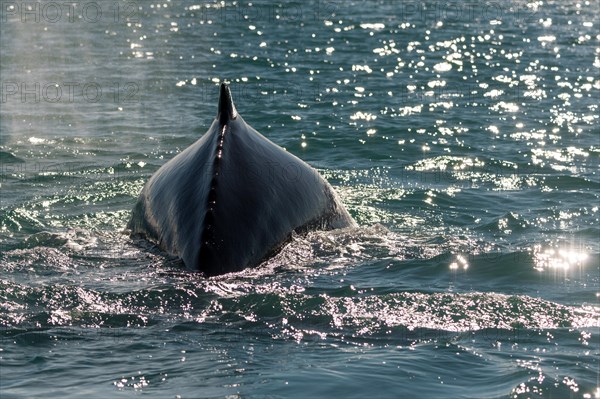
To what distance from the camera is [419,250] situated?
11383 mm

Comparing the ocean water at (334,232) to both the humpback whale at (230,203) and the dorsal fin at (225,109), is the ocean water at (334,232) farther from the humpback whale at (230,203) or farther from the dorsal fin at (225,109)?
the dorsal fin at (225,109)

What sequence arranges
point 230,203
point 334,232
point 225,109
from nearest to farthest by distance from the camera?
point 230,203 < point 225,109 < point 334,232

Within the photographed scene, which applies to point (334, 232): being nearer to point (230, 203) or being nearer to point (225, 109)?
point (225, 109)

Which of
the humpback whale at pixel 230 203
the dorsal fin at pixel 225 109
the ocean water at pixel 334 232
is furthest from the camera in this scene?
the dorsal fin at pixel 225 109

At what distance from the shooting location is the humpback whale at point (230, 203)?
9539 millimetres

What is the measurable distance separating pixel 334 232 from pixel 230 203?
192 cm

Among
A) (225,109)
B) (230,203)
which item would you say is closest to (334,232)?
(225,109)

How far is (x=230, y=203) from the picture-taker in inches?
383

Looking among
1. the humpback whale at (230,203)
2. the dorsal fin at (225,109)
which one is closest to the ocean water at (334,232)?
the humpback whale at (230,203)

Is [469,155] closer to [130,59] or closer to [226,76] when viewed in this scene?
[226,76]

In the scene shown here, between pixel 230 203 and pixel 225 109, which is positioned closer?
pixel 230 203

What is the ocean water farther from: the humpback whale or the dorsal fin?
the dorsal fin

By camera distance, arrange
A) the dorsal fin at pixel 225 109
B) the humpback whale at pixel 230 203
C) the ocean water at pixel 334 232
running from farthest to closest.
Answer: the dorsal fin at pixel 225 109, the humpback whale at pixel 230 203, the ocean water at pixel 334 232

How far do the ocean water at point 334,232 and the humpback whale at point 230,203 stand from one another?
0.21m
